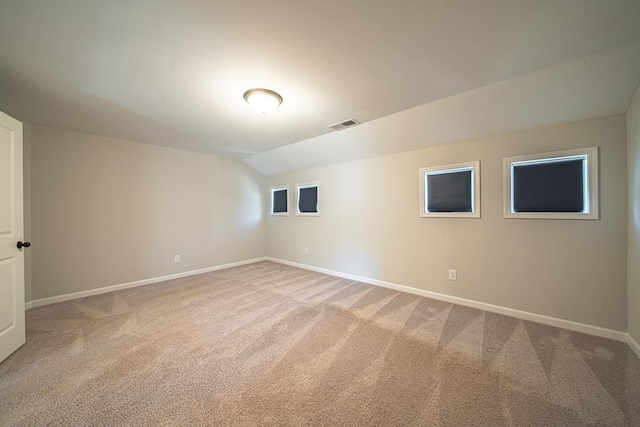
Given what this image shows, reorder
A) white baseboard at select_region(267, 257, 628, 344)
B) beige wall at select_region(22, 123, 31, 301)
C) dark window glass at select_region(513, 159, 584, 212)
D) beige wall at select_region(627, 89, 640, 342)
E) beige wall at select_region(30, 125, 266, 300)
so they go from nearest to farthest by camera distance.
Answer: beige wall at select_region(627, 89, 640, 342), white baseboard at select_region(267, 257, 628, 344), dark window glass at select_region(513, 159, 584, 212), beige wall at select_region(22, 123, 31, 301), beige wall at select_region(30, 125, 266, 300)

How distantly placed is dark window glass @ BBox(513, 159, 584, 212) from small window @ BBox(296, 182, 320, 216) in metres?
3.14

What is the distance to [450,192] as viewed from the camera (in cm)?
307

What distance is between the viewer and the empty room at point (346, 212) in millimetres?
1398

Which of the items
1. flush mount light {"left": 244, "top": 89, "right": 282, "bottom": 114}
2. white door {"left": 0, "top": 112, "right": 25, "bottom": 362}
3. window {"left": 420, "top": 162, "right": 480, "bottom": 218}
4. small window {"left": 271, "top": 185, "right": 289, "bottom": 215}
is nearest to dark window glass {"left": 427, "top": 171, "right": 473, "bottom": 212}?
window {"left": 420, "top": 162, "right": 480, "bottom": 218}

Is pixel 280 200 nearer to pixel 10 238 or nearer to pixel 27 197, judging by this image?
pixel 27 197

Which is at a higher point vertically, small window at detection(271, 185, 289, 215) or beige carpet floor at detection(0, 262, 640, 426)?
small window at detection(271, 185, 289, 215)

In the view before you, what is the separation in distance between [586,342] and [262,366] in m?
2.95

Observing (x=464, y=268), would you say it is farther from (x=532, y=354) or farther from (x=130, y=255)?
(x=130, y=255)

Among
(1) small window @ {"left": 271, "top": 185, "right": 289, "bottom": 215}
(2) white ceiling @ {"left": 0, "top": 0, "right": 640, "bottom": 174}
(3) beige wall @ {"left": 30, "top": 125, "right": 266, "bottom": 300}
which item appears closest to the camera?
(2) white ceiling @ {"left": 0, "top": 0, "right": 640, "bottom": 174}

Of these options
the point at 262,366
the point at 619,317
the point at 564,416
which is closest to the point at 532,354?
the point at 564,416

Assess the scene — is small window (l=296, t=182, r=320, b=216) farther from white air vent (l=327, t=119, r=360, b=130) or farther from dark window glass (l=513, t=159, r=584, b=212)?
dark window glass (l=513, t=159, r=584, b=212)

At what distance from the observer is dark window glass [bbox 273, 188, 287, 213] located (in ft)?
17.7

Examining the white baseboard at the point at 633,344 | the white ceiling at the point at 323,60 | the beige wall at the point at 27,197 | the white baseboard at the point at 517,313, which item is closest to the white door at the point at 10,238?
the white ceiling at the point at 323,60

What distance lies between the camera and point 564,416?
1.34 m
